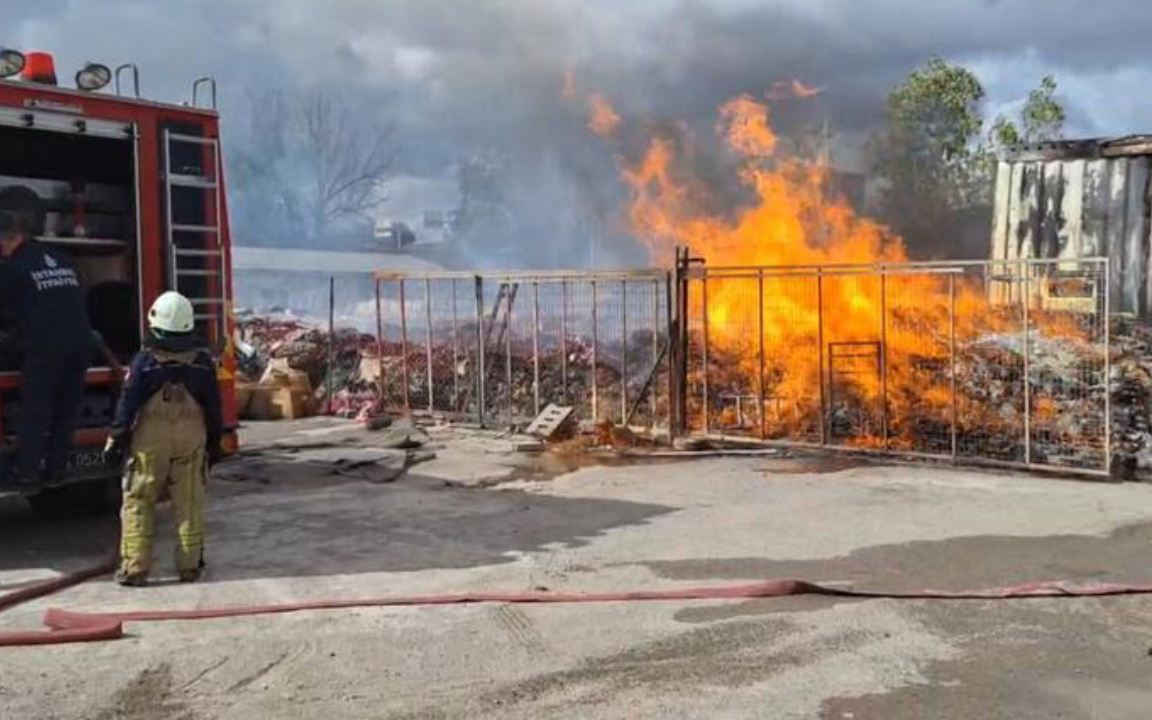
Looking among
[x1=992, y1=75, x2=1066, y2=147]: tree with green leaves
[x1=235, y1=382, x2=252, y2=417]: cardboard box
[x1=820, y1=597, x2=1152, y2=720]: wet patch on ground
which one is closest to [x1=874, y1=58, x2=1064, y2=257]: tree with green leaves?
[x1=992, y1=75, x2=1066, y2=147]: tree with green leaves

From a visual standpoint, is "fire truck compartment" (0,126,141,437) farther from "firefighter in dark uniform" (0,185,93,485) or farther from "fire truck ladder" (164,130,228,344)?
"firefighter in dark uniform" (0,185,93,485)

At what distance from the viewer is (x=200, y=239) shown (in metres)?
7.85

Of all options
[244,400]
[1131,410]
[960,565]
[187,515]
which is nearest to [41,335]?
[187,515]

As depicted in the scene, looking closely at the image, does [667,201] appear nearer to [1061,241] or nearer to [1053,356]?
[1061,241]

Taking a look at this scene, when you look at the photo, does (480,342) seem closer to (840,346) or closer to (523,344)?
(523,344)

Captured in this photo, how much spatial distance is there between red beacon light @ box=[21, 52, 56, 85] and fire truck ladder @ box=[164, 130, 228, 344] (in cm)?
81

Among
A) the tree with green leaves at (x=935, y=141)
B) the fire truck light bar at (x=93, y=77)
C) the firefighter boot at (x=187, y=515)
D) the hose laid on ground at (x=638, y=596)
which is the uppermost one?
the tree with green leaves at (x=935, y=141)

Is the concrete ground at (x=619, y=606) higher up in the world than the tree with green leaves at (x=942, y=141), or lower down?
lower down

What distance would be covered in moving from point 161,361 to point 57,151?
8.12ft

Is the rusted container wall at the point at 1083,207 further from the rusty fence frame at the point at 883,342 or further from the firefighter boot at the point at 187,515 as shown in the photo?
the firefighter boot at the point at 187,515

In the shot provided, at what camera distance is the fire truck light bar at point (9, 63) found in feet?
22.4

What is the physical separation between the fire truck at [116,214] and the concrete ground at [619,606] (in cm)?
96


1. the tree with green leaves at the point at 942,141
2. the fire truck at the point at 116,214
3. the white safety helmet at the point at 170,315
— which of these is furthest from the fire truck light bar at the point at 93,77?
the tree with green leaves at the point at 942,141

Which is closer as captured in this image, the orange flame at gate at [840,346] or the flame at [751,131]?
the orange flame at gate at [840,346]
